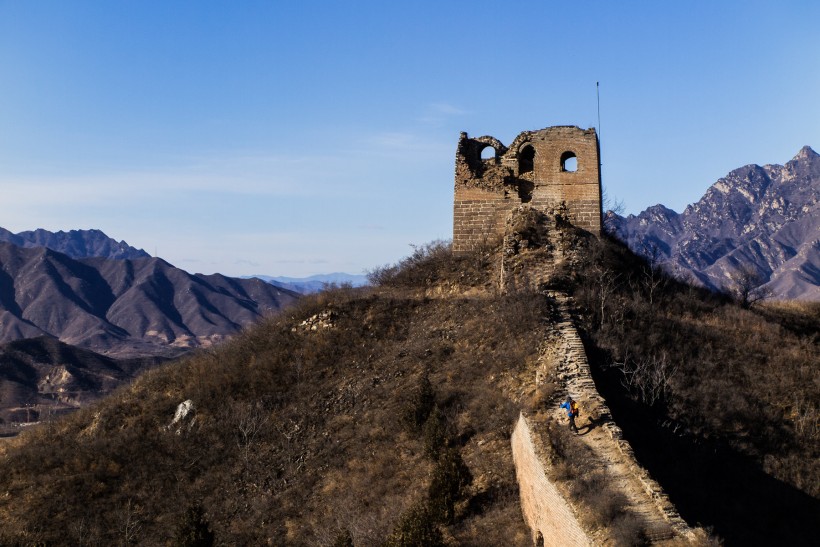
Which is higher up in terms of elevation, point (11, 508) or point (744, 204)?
point (744, 204)

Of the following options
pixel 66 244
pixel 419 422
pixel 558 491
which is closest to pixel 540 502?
pixel 558 491

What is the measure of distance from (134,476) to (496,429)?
9.15 m

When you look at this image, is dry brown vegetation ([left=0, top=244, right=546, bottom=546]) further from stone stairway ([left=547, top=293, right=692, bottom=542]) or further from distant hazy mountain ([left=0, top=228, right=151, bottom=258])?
distant hazy mountain ([left=0, top=228, right=151, bottom=258])

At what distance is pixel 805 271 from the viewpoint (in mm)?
86750

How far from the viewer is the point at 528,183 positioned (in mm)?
25938

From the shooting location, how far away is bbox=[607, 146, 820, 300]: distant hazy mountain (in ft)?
302

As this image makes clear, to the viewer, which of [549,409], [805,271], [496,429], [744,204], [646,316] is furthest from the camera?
[744,204]

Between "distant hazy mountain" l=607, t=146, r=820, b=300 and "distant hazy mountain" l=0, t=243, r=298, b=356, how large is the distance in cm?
5188

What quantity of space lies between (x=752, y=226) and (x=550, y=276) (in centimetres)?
9543

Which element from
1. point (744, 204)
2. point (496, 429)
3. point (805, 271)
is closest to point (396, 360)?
point (496, 429)

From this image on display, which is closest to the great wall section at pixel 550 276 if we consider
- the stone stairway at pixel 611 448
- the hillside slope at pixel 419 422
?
the stone stairway at pixel 611 448

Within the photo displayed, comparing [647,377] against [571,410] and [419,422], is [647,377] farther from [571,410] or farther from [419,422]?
[419,422]

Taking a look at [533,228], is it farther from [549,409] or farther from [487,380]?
[549,409]

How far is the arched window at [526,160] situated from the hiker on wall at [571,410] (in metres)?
11.8
